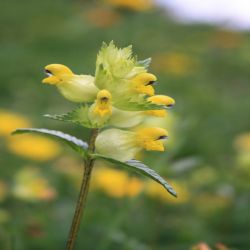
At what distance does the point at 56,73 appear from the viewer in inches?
36.6

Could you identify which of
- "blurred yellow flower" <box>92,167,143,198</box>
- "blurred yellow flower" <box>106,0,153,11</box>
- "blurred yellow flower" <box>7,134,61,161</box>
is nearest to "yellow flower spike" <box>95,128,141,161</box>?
"blurred yellow flower" <box>92,167,143,198</box>

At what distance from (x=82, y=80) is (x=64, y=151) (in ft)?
6.86

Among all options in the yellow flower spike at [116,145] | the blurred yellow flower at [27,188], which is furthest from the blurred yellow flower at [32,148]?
the yellow flower spike at [116,145]

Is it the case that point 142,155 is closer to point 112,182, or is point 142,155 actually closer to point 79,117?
point 112,182

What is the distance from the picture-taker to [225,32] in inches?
257

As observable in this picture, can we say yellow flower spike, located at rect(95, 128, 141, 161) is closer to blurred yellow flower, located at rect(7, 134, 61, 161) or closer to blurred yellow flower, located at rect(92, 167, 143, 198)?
blurred yellow flower, located at rect(92, 167, 143, 198)

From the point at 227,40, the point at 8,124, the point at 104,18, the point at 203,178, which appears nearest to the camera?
the point at 203,178

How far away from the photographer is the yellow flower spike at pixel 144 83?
91 cm

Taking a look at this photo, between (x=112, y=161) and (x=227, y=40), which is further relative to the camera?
(x=227, y=40)

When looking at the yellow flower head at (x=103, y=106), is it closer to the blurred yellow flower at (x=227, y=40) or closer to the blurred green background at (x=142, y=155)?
the blurred green background at (x=142, y=155)

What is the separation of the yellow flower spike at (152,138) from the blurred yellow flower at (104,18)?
5.46m

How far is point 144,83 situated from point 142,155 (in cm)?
174

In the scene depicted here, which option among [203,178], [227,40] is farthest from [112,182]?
[227,40]

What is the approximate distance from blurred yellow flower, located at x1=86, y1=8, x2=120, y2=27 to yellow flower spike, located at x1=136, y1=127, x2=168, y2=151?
5459 millimetres
